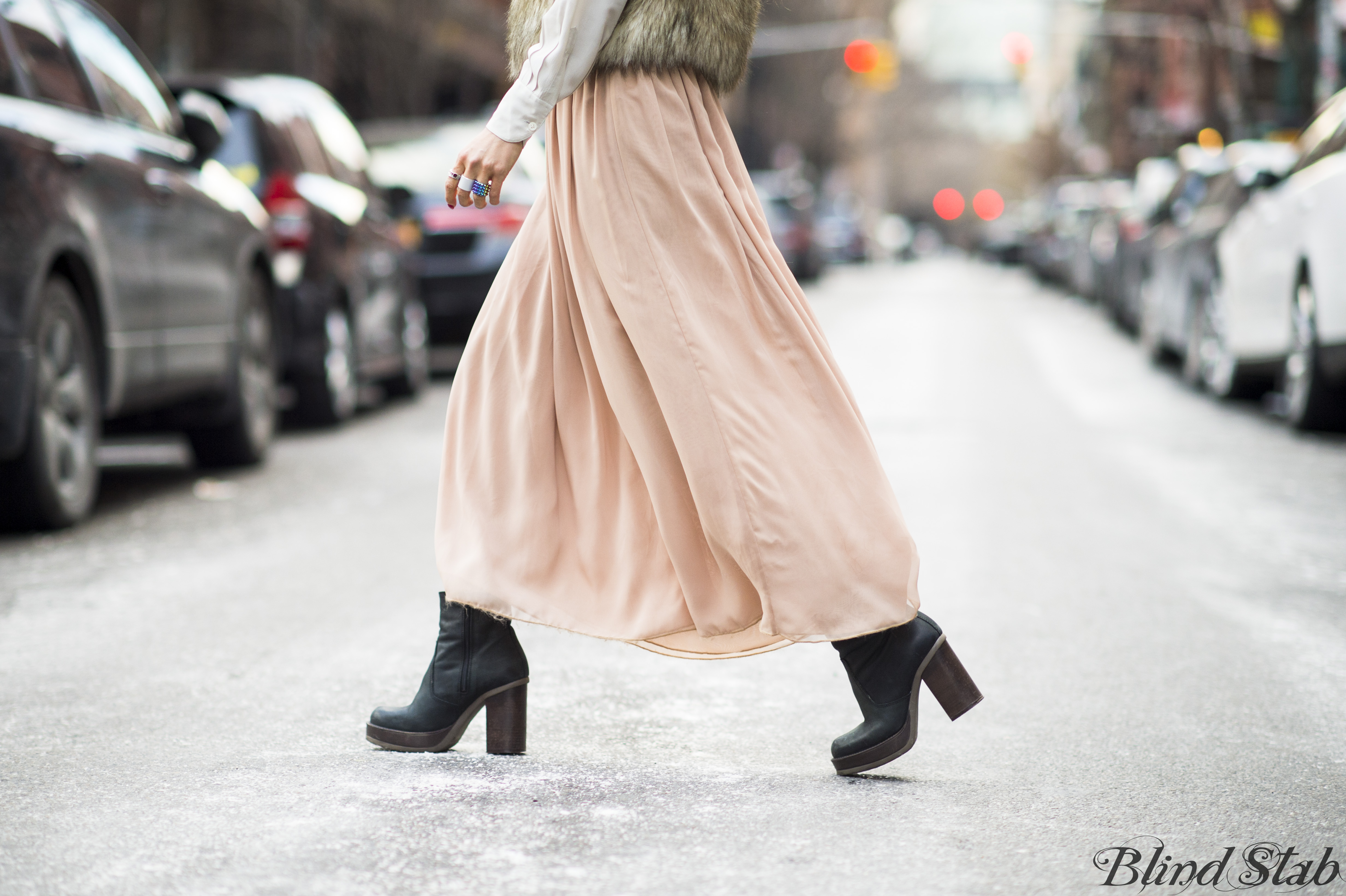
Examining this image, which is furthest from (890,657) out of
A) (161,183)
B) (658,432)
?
(161,183)

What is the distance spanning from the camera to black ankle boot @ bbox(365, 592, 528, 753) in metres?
3.37

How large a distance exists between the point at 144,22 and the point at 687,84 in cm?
1913

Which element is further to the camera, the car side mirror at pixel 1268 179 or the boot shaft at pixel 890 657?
the car side mirror at pixel 1268 179

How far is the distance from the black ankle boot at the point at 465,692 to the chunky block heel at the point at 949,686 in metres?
0.76

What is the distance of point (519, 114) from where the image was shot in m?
3.24

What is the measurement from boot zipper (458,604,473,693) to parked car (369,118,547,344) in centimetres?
938

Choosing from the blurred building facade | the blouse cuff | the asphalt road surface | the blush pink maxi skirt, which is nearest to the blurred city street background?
the asphalt road surface

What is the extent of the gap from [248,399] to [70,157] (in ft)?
7.17

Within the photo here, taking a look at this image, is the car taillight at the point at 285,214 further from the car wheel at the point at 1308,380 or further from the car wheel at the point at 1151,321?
the car wheel at the point at 1151,321

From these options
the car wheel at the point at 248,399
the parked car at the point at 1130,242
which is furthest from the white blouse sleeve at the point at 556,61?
the parked car at the point at 1130,242

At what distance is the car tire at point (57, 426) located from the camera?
6.00 m

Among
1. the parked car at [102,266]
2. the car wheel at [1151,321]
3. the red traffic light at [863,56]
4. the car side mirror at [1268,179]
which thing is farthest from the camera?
the red traffic light at [863,56]

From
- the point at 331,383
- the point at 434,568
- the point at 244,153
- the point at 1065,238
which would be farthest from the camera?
the point at 1065,238

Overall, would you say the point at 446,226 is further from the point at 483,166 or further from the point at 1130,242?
the point at 483,166
